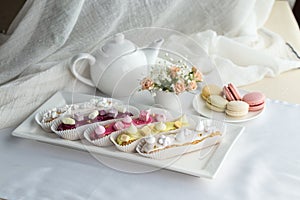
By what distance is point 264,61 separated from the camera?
131 cm

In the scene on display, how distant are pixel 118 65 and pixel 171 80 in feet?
0.43

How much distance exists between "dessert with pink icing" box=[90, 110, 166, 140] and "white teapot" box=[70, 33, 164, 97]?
0.40 ft

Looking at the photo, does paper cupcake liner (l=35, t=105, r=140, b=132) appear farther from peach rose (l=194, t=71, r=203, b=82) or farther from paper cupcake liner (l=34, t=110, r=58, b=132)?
peach rose (l=194, t=71, r=203, b=82)

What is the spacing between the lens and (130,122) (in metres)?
0.98

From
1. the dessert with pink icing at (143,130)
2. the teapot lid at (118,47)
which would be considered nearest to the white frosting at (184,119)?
the dessert with pink icing at (143,130)

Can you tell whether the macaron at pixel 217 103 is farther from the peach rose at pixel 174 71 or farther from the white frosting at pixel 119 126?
the white frosting at pixel 119 126

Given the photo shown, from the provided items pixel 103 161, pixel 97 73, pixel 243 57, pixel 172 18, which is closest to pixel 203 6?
pixel 172 18

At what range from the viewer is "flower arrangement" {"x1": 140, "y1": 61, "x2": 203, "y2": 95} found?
106cm

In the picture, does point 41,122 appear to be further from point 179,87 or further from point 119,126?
point 179,87

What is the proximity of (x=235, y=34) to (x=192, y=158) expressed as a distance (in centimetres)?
62

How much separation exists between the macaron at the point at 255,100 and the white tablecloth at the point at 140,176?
85 mm

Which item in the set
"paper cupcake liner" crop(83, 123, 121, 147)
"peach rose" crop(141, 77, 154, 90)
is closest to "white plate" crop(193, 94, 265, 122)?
"peach rose" crop(141, 77, 154, 90)

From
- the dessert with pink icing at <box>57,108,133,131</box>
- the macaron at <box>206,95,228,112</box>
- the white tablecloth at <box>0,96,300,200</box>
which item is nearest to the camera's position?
the white tablecloth at <box>0,96,300,200</box>

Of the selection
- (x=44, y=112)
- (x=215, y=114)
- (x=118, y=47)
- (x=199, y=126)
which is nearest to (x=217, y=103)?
(x=215, y=114)
